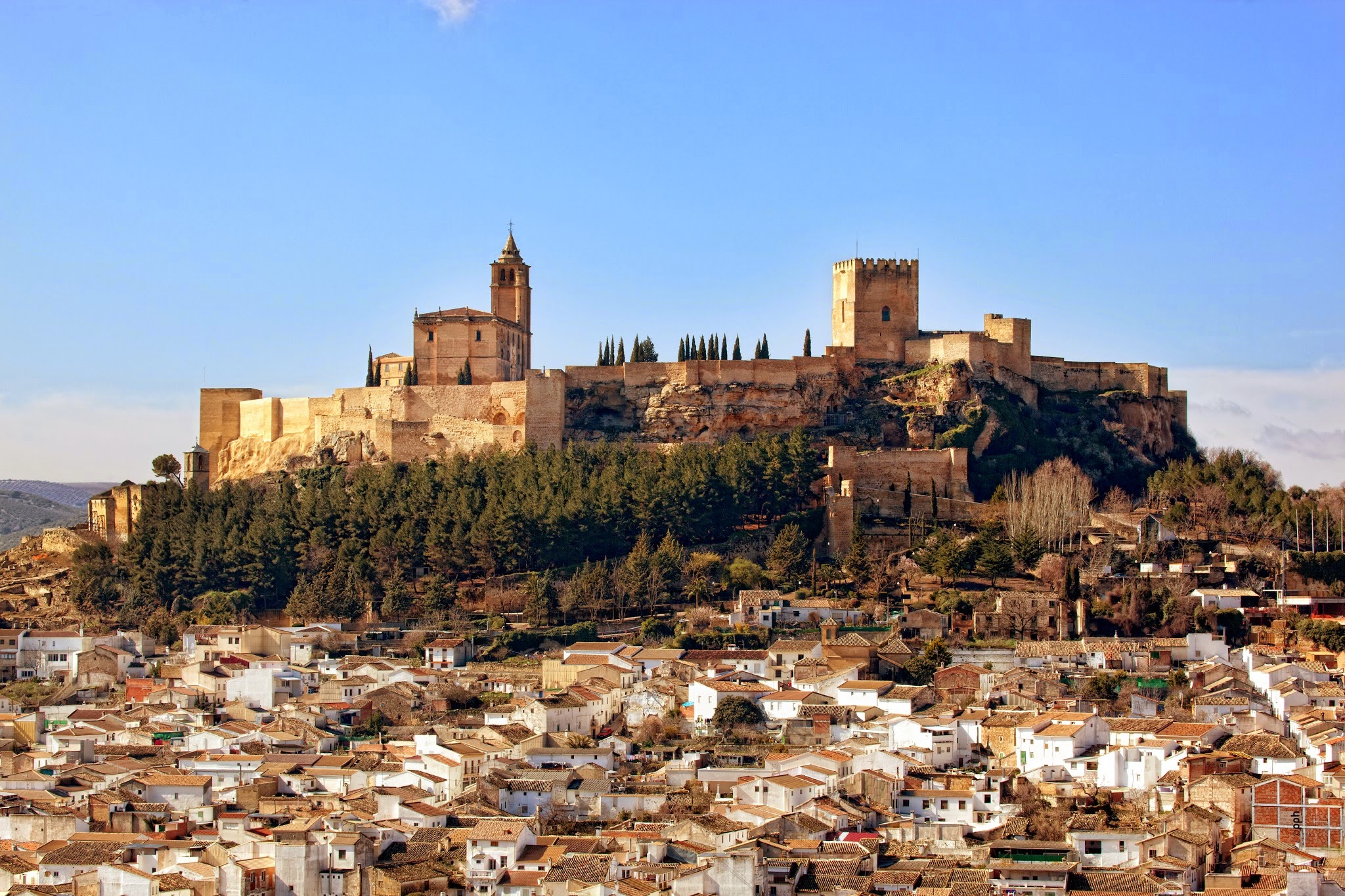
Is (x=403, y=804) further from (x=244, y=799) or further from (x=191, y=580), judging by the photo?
Result: (x=191, y=580)

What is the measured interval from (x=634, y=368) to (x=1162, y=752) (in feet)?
93.5

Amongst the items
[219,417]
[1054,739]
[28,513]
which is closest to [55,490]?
[28,513]

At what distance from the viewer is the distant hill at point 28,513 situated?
97.9m

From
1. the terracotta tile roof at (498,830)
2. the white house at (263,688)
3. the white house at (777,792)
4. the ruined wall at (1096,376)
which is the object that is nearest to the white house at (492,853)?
the terracotta tile roof at (498,830)

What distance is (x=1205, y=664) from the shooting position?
44875mm

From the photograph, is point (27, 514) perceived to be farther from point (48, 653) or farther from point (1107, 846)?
point (1107, 846)

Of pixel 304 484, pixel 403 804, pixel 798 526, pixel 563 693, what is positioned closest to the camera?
pixel 403 804

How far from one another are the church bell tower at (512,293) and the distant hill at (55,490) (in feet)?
179

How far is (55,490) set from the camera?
403 ft

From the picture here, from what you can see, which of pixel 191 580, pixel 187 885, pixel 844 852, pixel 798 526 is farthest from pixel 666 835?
pixel 191 580

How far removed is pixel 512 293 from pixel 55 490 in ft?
205

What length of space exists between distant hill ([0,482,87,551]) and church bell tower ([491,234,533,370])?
3307 centimetres

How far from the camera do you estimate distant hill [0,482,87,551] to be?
3856 inches

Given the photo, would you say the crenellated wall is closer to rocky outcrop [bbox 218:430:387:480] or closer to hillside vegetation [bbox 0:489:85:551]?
rocky outcrop [bbox 218:430:387:480]
